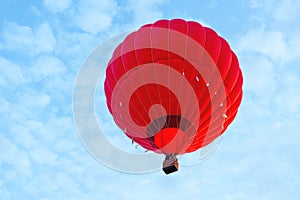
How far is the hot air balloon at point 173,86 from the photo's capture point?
1673 centimetres

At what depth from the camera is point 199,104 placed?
1677 centimetres

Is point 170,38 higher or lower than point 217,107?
higher

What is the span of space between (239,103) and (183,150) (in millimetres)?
2576

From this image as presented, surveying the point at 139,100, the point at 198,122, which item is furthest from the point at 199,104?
the point at 139,100

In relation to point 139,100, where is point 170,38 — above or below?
above

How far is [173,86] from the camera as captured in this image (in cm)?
1675

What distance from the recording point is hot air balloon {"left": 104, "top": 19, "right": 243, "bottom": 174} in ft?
54.9

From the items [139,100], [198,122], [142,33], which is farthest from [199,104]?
[142,33]

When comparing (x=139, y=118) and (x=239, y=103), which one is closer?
(x=139, y=118)

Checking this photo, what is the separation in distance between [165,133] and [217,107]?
1.81 metres

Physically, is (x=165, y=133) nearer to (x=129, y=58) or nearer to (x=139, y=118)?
(x=139, y=118)

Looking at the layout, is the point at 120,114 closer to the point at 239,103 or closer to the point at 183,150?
the point at 183,150

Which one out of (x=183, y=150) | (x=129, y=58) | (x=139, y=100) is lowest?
(x=183, y=150)

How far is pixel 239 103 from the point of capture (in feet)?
59.6
